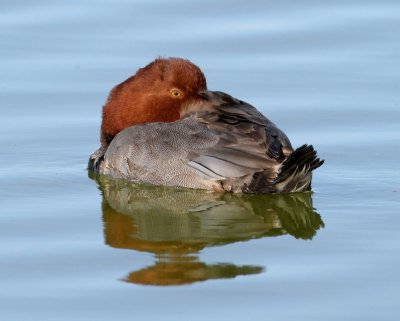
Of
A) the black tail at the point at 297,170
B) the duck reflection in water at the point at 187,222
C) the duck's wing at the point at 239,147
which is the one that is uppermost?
the duck's wing at the point at 239,147

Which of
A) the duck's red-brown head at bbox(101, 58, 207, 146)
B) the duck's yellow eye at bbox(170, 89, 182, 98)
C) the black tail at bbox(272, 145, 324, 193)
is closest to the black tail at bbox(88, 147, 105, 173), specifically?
the duck's red-brown head at bbox(101, 58, 207, 146)

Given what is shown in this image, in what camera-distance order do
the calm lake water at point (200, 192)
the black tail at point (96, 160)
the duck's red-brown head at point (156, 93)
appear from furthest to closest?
the black tail at point (96, 160) → the duck's red-brown head at point (156, 93) → the calm lake water at point (200, 192)

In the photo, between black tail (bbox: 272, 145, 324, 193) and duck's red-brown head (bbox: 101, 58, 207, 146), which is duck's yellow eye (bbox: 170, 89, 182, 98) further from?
black tail (bbox: 272, 145, 324, 193)

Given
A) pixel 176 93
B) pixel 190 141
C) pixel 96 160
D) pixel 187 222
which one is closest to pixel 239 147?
pixel 190 141

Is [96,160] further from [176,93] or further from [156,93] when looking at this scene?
[176,93]

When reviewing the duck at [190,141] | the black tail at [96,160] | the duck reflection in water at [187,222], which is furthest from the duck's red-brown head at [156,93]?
the duck reflection in water at [187,222]

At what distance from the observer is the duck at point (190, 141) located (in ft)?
33.7

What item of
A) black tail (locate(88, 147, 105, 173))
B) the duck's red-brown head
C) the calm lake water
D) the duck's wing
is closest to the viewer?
the calm lake water

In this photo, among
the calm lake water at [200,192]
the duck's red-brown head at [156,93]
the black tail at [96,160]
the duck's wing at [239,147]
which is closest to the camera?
the calm lake water at [200,192]

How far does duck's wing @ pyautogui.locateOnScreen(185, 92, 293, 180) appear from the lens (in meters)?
10.2

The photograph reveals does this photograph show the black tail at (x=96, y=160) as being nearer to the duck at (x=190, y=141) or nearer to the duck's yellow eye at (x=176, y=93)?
the duck at (x=190, y=141)

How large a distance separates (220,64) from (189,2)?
1811 millimetres

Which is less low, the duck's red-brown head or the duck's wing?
the duck's red-brown head

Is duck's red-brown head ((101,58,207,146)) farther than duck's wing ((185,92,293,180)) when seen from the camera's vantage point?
Yes
